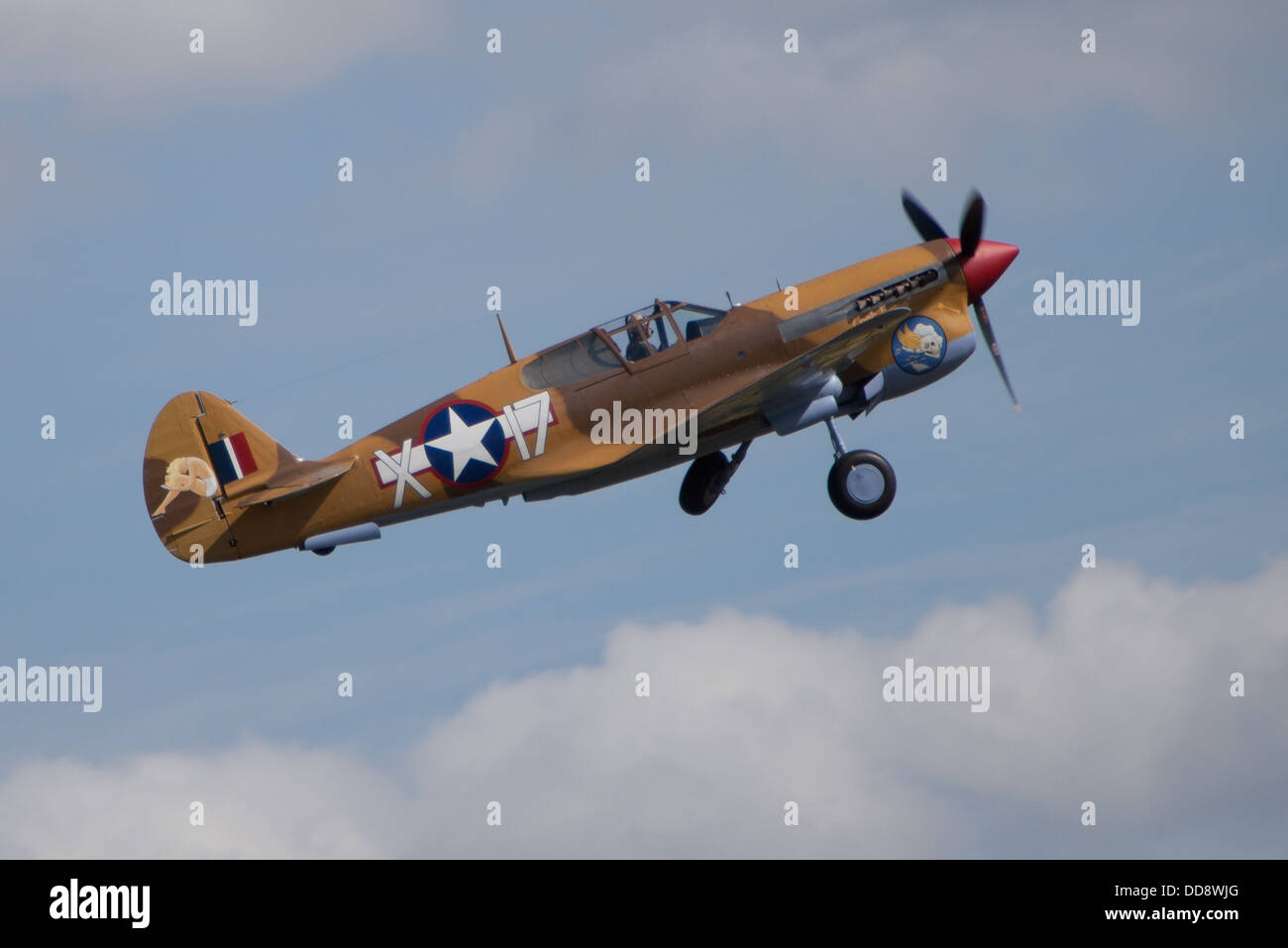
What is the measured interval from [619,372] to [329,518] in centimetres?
375

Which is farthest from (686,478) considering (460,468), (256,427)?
(256,427)

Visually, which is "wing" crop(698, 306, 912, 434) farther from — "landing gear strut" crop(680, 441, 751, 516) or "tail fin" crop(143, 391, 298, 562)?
"tail fin" crop(143, 391, 298, 562)

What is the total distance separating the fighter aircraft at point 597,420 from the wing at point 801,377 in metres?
0.03

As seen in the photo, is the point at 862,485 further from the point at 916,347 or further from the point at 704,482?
the point at 704,482

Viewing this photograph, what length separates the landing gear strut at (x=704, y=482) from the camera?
78.8 ft

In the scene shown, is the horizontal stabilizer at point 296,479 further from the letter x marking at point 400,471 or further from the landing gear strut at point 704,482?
the landing gear strut at point 704,482

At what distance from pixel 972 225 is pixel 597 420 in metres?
5.59

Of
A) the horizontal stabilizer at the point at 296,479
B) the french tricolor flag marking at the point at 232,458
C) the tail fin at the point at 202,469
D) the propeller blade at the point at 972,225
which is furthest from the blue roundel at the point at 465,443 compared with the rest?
the propeller blade at the point at 972,225

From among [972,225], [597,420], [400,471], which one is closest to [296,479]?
[400,471]

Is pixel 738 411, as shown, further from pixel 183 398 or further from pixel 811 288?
pixel 183 398

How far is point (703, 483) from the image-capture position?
2408 centimetres

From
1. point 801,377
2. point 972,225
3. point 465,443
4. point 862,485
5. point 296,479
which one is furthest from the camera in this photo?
point 972,225

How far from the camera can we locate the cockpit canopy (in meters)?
21.4

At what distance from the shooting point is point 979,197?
23.1 metres
